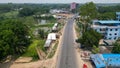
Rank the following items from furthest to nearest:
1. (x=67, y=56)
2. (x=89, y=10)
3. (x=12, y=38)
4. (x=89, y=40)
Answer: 1. (x=89, y=10)
2. (x=89, y=40)
3. (x=67, y=56)
4. (x=12, y=38)

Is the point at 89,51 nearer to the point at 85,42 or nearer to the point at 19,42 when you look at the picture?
the point at 85,42

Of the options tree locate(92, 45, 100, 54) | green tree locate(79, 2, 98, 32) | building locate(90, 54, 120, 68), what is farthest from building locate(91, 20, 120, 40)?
building locate(90, 54, 120, 68)

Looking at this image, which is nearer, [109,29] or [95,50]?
[95,50]

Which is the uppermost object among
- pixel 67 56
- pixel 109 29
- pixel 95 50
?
pixel 109 29

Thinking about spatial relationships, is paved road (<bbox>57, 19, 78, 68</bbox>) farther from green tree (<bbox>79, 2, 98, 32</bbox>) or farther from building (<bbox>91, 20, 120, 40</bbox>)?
green tree (<bbox>79, 2, 98, 32</bbox>)

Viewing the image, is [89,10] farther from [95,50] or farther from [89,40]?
[95,50]

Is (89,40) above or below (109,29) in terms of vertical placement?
above

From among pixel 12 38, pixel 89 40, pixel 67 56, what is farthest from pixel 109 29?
pixel 12 38
